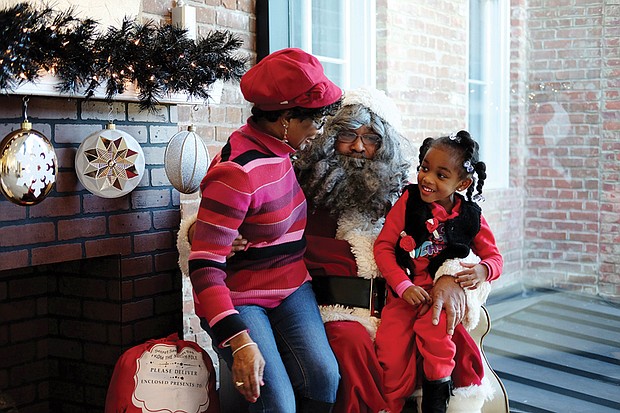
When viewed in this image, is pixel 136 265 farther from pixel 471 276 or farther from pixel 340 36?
pixel 340 36

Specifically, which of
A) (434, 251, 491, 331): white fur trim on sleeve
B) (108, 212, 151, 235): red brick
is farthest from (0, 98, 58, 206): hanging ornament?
(434, 251, 491, 331): white fur trim on sleeve

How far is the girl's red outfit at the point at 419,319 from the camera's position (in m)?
2.31

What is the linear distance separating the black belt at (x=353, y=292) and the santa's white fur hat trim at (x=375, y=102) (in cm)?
55

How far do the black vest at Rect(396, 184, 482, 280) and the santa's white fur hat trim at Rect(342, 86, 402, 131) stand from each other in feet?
1.17

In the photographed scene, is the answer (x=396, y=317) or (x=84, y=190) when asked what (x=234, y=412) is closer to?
(x=396, y=317)

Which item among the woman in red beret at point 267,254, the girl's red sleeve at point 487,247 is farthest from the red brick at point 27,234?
the girl's red sleeve at point 487,247

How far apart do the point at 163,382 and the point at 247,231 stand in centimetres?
57

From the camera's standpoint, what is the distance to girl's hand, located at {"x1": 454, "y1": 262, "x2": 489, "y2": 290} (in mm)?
2344

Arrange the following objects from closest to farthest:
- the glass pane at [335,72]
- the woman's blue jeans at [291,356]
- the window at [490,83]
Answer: the woman's blue jeans at [291,356]
the window at [490,83]
the glass pane at [335,72]

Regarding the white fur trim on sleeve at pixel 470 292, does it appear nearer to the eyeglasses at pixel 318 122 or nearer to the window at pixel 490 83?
the eyeglasses at pixel 318 122

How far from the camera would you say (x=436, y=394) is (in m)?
2.29

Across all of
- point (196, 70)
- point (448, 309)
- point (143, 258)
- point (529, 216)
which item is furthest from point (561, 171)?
point (143, 258)

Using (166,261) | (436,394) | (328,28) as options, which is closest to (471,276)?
(436,394)

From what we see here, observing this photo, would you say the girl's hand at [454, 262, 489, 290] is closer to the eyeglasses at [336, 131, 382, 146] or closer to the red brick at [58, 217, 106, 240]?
the eyeglasses at [336, 131, 382, 146]
